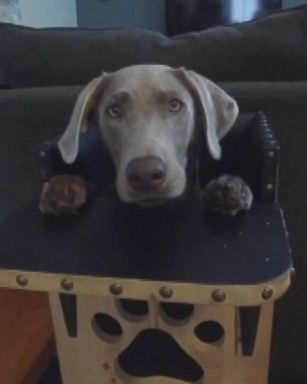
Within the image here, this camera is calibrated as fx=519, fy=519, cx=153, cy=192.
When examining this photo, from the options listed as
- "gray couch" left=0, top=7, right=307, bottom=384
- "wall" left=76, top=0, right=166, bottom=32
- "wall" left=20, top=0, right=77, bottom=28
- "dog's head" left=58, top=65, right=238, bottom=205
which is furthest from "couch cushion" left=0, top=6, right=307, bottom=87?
"wall" left=76, top=0, right=166, bottom=32

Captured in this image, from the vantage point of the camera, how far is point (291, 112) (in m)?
1.17

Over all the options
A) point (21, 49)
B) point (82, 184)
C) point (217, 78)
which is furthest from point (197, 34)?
point (82, 184)

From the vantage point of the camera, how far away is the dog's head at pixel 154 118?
94cm

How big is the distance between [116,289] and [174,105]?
0.46 meters

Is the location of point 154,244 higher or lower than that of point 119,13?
higher

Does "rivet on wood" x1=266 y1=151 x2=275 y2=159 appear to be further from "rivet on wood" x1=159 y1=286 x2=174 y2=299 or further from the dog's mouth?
"rivet on wood" x1=159 y1=286 x2=174 y2=299

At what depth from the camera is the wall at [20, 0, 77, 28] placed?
9.88ft

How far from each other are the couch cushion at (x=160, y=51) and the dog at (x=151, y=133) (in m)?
0.22

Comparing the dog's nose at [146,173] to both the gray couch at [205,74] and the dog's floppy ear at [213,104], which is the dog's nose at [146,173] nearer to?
the dog's floppy ear at [213,104]

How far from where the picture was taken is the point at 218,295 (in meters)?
0.71

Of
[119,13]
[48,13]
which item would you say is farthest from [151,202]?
[119,13]

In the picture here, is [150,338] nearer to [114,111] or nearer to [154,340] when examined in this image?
[154,340]

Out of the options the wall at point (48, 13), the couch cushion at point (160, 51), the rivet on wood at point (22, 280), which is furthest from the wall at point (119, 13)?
the rivet on wood at point (22, 280)

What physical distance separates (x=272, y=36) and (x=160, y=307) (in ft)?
2.46
